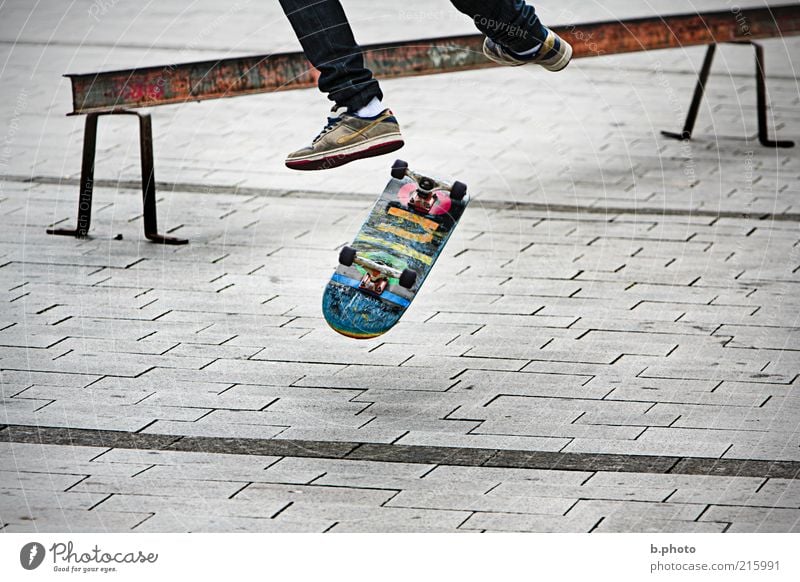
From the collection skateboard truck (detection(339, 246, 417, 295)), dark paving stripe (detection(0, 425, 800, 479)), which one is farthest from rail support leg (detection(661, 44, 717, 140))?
dark paving stripe (detection(0, 425, 800, 479))

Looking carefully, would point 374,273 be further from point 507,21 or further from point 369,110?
point 507,21

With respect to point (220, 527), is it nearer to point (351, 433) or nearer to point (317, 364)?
point (351, 433)

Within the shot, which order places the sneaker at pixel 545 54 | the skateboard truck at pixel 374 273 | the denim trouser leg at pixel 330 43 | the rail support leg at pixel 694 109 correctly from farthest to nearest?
the rail support leg at pixel 694 109
the sneaker at pixel 545 54
the skateboard truck at pixel 374 273
the denim trouser leg at pixel 330 43

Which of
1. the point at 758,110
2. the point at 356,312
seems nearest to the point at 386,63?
the point at 356,312

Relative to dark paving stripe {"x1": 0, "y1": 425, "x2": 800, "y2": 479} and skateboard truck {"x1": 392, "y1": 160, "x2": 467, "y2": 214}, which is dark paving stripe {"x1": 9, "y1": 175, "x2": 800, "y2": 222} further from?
dark paving stripe {"x1": 0, "y1": 425, "x2": 800, "y2": 479}

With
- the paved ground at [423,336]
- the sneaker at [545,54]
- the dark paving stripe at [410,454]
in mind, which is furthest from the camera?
the sneaker at [545,54]

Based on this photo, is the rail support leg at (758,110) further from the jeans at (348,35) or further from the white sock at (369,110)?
the white sock at (369,110)

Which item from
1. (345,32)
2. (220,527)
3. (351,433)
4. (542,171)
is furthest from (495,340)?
(542,171)

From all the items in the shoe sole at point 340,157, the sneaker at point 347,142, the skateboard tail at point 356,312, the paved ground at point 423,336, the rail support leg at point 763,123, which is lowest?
the rail support leg at point 763,123

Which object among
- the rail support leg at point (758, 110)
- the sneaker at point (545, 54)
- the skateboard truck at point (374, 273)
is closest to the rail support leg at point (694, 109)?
the rail support leg at point (758, 110)

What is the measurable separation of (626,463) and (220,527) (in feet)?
5.20

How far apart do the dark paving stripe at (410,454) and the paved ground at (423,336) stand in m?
0.01

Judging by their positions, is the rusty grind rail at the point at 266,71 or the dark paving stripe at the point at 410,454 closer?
the dark paving stripe at the point at 410,454

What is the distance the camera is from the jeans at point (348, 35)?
17.0 feet
